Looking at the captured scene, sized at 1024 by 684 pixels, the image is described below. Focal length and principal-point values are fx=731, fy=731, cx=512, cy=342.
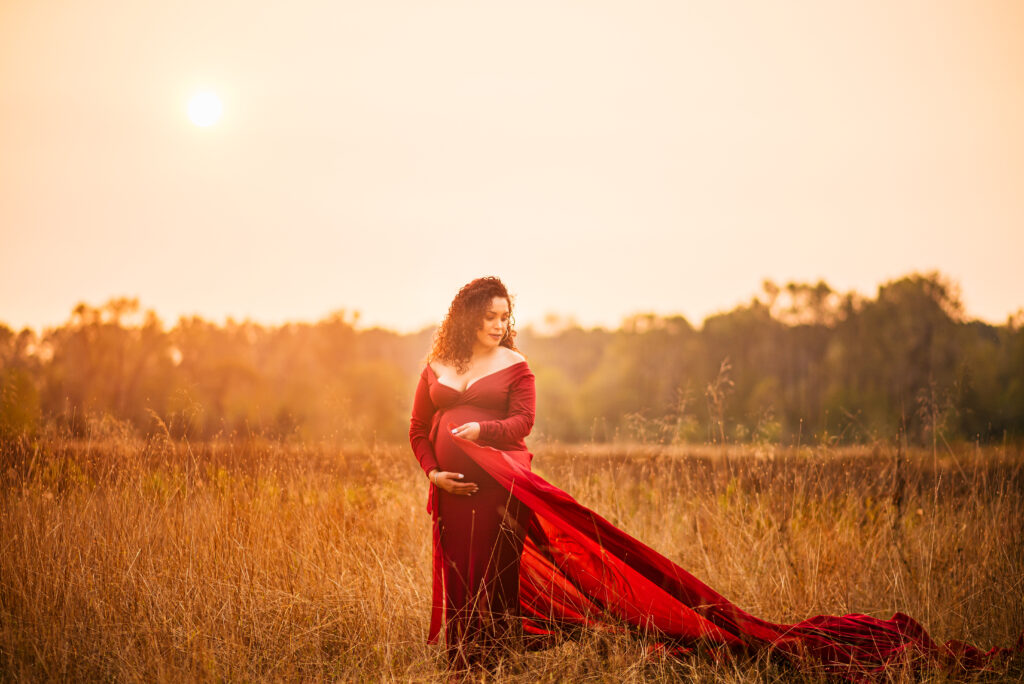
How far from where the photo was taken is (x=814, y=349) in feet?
101

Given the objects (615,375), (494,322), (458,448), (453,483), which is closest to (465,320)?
(494,322)

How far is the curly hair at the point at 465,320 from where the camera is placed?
13.4 feet

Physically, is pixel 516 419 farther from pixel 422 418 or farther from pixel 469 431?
pixel 422 418

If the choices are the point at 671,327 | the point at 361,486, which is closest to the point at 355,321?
the point at 671,327

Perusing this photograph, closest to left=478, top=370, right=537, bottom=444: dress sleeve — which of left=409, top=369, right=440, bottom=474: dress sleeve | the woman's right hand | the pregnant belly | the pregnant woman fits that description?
the pregnant woman

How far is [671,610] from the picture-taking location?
3881 millimetres

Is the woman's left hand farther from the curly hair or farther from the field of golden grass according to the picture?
the field of golden grass

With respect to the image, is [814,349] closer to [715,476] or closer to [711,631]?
[715,476]

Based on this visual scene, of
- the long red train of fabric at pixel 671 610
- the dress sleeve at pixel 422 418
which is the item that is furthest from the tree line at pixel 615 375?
the long red train of fabric at pixel 671 610

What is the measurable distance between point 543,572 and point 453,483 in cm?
80

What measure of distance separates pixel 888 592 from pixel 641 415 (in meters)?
2.42

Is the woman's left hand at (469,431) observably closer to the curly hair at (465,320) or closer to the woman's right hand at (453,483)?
the woman's right hand at (453,483)

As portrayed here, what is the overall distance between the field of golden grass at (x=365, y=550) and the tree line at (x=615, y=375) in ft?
0.91

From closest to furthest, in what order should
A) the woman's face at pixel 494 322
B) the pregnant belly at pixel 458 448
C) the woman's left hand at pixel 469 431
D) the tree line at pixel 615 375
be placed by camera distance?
the woman's left hand at pixel 469 431 → the pregnant belly at pixel 458 448 → the woman's face at pixel 494 322 → the tree line at pixel 615 375
